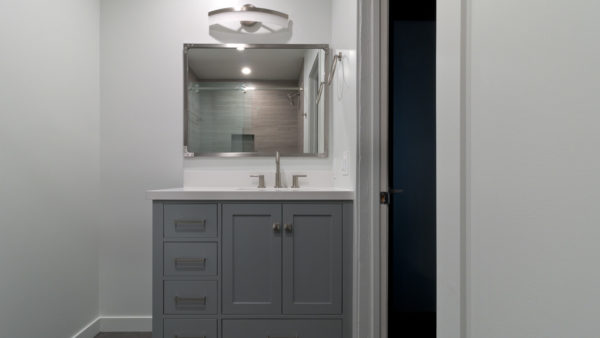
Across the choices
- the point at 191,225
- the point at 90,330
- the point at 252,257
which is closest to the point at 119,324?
the point at 90,330

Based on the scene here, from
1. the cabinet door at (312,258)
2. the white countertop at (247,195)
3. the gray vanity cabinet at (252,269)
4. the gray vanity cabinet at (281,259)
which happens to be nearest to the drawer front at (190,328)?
the gray vanity cabinet at (252,269)

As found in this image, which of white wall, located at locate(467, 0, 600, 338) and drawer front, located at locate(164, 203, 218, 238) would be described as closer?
white wall, located at locate(467, 0, 600, 338)

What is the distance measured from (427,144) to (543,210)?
2.10m

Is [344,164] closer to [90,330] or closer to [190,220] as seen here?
[190,220]

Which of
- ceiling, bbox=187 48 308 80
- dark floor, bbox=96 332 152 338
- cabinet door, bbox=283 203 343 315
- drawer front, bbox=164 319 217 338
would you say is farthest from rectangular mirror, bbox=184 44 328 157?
dark floor, bbox=96 332 152 338

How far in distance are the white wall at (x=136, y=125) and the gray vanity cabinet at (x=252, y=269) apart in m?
0.72

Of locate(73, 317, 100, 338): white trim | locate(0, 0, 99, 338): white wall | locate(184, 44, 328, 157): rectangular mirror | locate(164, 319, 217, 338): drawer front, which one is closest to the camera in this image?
locate(0, 0, 99, 338): white wall

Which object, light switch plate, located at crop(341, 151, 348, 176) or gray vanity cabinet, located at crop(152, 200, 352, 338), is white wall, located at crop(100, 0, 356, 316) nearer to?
gray vanity cabinet, located at crop(152, 200, 352, 338)

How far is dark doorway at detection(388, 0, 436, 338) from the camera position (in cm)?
260

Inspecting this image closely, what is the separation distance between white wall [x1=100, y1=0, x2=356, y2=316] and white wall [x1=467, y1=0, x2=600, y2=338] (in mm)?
2148

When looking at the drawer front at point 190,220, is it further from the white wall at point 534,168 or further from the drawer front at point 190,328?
the white wall at point 534,168

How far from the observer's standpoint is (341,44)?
2178mm

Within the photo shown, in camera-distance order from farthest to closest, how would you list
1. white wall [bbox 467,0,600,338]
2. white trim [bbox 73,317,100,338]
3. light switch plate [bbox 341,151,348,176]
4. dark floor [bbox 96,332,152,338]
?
1. dark floor [bbox 96,332,152,338]
2. white trim [bbox 73,317,100,338]
3. light switch plate [bbox 341,151,348,176]
4. white wall [bbox 467,0,600,338]

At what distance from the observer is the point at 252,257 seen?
1.92 meters
